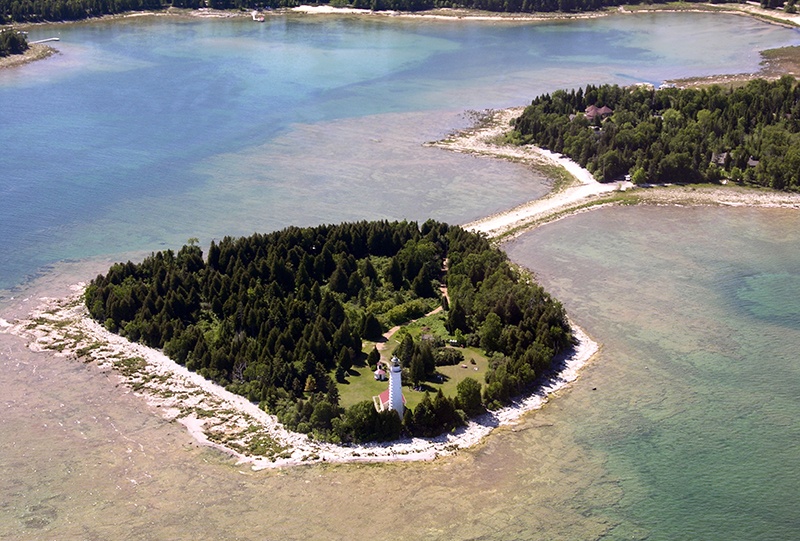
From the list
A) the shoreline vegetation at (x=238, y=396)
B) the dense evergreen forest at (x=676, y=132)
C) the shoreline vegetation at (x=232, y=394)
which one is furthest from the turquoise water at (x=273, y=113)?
the dense evergreen forest at (x=676, y=132)

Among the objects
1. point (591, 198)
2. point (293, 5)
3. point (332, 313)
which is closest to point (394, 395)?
point (332, 313)

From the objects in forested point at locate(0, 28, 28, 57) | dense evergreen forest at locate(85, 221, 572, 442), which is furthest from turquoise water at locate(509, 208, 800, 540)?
forested point at locate(0, 28, 28, 57)

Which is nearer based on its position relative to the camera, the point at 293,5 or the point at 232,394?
the point at 232,394

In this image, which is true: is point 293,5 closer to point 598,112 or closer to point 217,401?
point 598,112

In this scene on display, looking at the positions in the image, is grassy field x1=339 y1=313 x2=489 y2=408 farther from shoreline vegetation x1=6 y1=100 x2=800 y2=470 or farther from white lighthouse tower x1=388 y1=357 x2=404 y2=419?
shoreline vegetation x1=6 y1=100 x2=800 y2=470

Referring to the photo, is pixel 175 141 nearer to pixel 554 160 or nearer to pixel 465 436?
pixel 554 160
